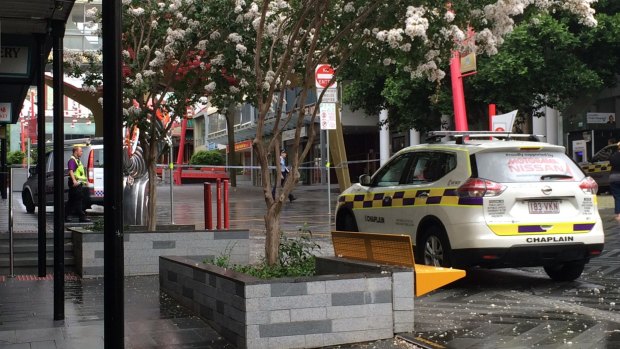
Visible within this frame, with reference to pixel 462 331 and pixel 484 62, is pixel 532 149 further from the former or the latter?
pixel 484 62

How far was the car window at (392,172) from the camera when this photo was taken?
10.4 m

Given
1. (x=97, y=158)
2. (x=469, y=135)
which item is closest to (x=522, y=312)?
(x=469, y=135)

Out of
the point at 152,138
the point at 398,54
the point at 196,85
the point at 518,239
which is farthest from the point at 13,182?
the point at 518,239

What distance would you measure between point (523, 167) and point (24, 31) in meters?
6.00

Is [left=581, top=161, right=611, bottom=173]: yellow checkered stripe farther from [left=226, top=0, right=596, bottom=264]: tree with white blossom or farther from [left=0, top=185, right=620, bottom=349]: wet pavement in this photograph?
[left=226, top=0, right=596, bottom=264]: tree with white blossom

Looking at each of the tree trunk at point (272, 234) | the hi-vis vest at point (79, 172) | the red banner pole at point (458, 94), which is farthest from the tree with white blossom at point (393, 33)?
the hi-vis vest at point (79, 172)

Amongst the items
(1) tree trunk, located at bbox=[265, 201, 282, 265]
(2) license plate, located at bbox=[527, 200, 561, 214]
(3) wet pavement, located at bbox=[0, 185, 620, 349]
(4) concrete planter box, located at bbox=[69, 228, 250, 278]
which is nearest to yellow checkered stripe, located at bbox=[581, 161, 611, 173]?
(3) wet pavement, located at bbox=[0, 185, 620, 349]

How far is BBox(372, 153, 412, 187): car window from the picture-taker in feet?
34.0

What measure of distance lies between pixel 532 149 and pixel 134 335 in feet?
15.8

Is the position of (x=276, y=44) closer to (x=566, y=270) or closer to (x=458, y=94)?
(x=566, y=270)

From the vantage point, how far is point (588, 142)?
104 feet

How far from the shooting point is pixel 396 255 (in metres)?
6.95

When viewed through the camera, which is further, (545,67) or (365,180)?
(545,67)

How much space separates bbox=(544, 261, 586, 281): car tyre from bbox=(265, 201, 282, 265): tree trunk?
3.56m
